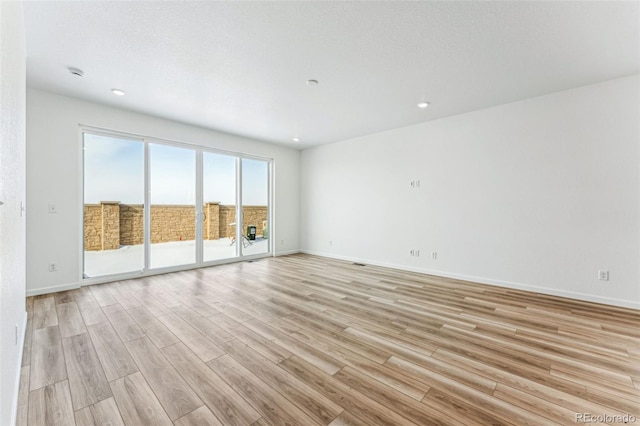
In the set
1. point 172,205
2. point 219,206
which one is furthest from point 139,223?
point 219,206

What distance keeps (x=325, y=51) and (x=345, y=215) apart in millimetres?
3870

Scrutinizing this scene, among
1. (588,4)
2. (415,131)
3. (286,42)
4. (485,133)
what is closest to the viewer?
(588,4)

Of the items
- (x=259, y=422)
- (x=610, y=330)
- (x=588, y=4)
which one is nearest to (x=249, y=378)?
(x=259, y=422)

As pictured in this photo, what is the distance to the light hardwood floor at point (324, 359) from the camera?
1515mm

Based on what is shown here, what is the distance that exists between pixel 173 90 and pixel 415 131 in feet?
13.2

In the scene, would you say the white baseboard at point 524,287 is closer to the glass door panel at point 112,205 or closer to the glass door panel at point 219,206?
the glass door panel at point 219,206

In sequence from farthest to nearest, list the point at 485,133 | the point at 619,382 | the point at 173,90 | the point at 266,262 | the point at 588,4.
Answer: the point at 266,262 → the point at 485,133 → the point at 173,90 → the point at 588,4 → the point at 619,382

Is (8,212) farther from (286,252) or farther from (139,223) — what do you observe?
(286,252)

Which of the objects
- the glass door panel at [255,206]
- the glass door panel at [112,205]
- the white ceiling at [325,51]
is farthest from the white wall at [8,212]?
the glass door panel at [255,206]

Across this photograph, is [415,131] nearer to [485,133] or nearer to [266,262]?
[485,133]

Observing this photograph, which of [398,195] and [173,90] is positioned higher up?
[173,90]

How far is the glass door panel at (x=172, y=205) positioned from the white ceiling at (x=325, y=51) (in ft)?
3.45

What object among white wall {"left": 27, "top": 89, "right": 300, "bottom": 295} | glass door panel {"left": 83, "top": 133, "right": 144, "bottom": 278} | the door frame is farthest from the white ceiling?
glass door panel {"left": 83, "top": 133, "right": 144, "bottom": 278}

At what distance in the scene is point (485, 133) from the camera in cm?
410
